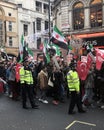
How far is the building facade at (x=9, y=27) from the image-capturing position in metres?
46.7

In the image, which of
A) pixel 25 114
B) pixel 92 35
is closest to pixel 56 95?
pixel 25 114

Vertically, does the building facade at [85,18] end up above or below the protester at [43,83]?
above

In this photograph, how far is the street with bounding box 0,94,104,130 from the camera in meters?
8.27

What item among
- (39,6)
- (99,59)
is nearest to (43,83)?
(99,59)

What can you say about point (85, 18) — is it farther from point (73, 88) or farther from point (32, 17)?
point (32, 17)

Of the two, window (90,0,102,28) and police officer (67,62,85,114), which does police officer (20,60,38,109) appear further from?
window (90,0,102,28)

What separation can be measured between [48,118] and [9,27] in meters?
40.3

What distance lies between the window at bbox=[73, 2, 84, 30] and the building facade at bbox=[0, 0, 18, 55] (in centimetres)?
1909

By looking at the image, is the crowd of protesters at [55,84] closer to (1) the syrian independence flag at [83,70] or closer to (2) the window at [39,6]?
(1) the syrian independence flag at [83,70]

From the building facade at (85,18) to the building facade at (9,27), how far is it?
17760 millimetres

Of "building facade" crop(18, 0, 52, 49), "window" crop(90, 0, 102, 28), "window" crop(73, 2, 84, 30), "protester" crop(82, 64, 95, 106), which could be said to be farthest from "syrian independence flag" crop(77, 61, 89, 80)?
"building facade" crop(18, 0, 52, 49)

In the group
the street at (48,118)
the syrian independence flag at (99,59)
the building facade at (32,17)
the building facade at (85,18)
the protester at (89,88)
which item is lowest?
the street at (48,118)

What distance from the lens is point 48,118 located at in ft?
30.3

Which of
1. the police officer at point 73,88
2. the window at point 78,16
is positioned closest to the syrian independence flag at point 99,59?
the police officer at point 73,88
